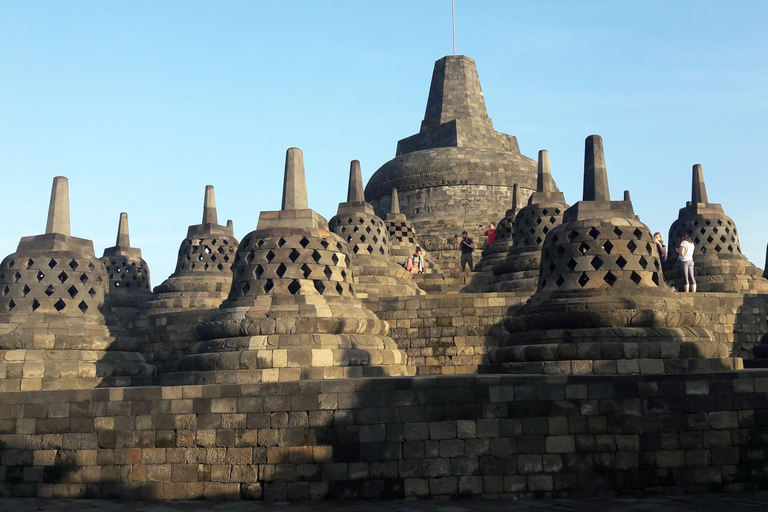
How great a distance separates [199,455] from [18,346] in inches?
190

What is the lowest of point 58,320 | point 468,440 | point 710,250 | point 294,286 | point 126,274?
point 468,440

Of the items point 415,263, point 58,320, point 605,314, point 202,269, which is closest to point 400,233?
point 415,263

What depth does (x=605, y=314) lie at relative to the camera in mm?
11047

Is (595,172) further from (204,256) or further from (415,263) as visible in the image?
(204,256)

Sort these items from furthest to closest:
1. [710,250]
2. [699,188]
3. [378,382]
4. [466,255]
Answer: [466,255] < [699,188] < [710,250] < [378,382]

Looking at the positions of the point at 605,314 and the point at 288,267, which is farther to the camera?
the point at 288,267

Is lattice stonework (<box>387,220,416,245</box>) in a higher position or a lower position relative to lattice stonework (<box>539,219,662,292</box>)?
higher

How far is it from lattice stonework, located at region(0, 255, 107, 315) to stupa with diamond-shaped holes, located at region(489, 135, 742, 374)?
7567mm

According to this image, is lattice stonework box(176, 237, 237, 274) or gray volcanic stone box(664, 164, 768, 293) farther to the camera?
lattice stonework box(176, 237, 237, 274)

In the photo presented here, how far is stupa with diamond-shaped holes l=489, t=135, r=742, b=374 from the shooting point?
1066 cm

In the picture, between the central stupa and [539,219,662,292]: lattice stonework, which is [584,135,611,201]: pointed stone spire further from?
the central stupa

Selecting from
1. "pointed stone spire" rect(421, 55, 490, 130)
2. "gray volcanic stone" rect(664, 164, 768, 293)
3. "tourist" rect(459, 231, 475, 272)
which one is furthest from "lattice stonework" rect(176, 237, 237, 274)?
"pointed stone spire" rect(421, 55, 490, 130)

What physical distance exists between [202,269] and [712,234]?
15670mm

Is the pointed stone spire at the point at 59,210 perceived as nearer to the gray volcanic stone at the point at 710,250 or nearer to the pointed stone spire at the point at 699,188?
the gray volcanic stone at the point at 710,250
